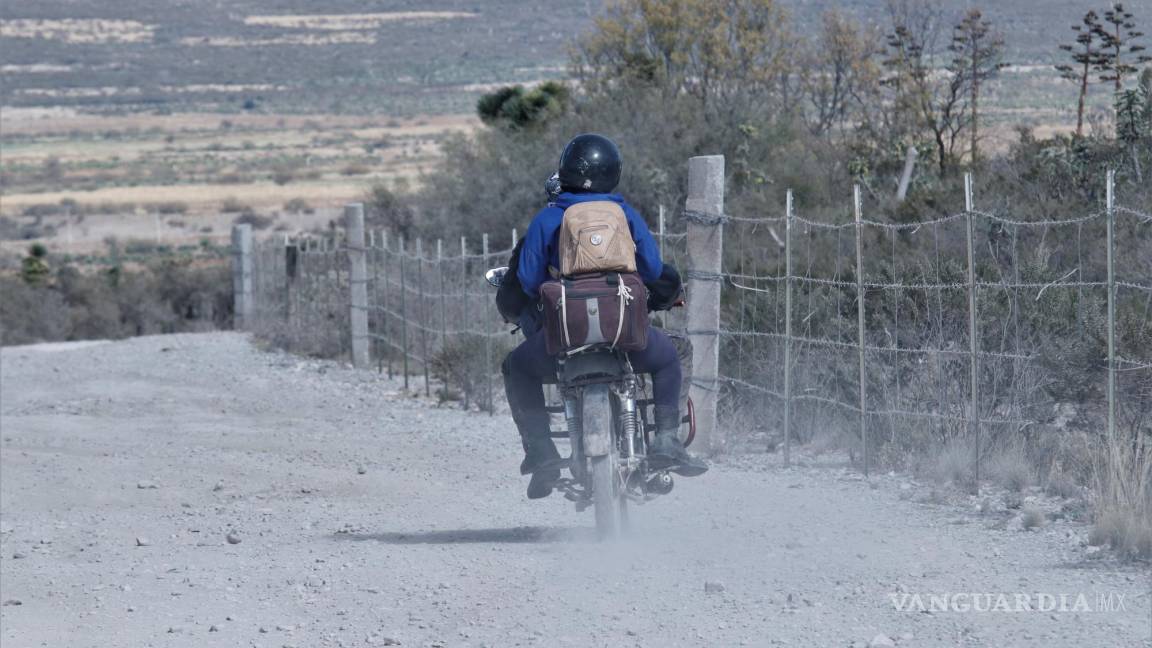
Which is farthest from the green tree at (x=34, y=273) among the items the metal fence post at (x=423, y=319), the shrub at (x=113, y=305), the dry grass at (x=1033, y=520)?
the dry grass at (x=1033, y=520)

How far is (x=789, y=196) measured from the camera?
10562 millimetres

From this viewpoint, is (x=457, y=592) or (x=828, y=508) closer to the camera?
(x=457, y=592)

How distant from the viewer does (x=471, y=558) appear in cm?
836

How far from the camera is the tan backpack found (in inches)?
308

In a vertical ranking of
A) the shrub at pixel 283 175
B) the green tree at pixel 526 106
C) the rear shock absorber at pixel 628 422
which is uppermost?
the green tree at pixel 526 106

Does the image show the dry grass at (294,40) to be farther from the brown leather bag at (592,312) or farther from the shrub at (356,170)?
the brown leather bag at (592,312)

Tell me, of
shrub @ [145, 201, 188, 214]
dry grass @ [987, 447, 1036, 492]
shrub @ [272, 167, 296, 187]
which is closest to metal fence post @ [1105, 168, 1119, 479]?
dry grass @ [987, 447, 1036, 492]

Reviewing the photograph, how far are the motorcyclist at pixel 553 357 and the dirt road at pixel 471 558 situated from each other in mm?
468

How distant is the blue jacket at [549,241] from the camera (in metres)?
8.09

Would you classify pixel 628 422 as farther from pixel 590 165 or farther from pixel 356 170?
pixel 356 170

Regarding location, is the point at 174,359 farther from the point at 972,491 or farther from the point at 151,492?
the point at 972,491

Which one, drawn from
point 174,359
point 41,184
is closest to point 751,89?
point 174,359

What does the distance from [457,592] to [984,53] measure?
17.5 m

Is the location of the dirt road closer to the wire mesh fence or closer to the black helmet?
the wire mesh fence
